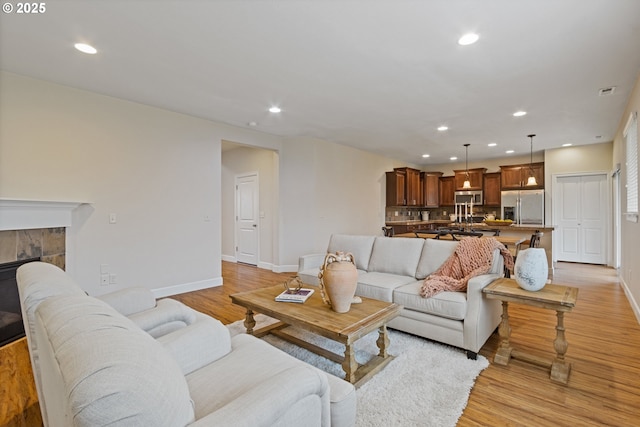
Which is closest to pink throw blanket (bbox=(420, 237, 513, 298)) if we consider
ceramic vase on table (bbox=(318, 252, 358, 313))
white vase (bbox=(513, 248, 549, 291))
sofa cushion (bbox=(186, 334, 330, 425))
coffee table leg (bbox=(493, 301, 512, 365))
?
coffee table leg (bbox=(493, 301, 512, 365))

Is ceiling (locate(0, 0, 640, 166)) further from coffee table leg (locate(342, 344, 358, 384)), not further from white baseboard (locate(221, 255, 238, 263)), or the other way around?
white baseboard (locate(221, 255, 238, 263))

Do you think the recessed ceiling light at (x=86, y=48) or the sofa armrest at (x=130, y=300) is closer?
the sofa armrest at (x=130, y=300)

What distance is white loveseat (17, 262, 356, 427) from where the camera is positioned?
62 cm

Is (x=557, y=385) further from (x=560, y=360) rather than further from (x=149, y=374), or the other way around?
(x=149, y=374)

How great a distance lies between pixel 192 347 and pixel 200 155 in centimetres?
372

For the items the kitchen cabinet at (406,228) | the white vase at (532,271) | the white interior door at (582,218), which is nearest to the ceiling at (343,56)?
the white vase at (532,271)

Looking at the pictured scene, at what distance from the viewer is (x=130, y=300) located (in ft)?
6.51

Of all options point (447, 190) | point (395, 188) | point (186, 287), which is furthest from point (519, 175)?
point (186, 287)

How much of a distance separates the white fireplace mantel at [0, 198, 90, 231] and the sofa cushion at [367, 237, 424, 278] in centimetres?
342

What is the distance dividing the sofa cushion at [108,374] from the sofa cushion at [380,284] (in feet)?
7.49

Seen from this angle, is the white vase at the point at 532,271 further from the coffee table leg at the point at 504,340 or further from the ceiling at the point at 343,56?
the ceiling at the point at 343,56

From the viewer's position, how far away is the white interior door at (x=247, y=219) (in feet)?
21.9

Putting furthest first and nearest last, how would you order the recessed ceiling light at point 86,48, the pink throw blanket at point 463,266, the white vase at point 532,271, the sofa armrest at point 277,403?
the pink throw blanket at point 463,266 < the recessed ceiling light at point 86,48 < the white vase at point 532,271 < the sofa armrest at point 277,403

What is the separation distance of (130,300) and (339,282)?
1.37m
